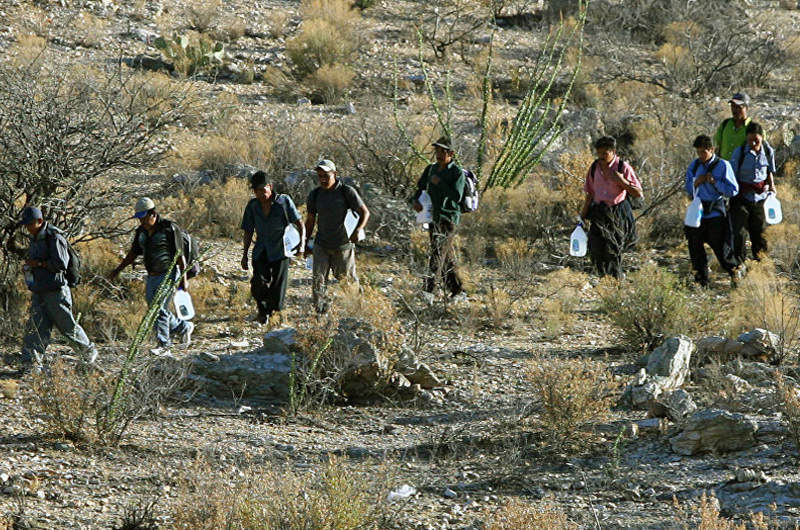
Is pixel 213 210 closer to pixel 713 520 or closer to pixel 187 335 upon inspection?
pixel 187 335

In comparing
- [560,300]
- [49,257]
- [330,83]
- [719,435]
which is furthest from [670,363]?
[330,83]

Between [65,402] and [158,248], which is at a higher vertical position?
[158,248]

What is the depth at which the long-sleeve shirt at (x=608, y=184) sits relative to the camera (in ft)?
30.5

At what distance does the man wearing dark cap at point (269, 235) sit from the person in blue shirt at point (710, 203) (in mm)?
3597

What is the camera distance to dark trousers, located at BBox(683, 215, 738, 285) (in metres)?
9.73

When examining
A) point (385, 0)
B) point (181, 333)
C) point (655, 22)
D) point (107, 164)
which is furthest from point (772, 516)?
point (385, 0)

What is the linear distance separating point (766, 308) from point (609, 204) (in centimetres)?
166

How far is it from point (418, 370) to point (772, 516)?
3083 millimetres

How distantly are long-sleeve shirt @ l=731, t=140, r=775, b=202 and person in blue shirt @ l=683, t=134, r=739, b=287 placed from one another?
0.27 m

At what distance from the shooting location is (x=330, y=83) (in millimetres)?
17750

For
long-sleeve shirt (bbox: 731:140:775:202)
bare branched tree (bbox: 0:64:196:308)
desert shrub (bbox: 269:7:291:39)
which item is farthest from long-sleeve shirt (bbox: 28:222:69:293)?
desert shrub (bbox: 269:7:291:39)

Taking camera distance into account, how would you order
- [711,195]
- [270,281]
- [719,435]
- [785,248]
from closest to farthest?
[719,435] → [270,281] → [711,195] → [785,248]

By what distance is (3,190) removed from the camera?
31.0 ft

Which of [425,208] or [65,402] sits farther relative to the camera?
[425,208]
